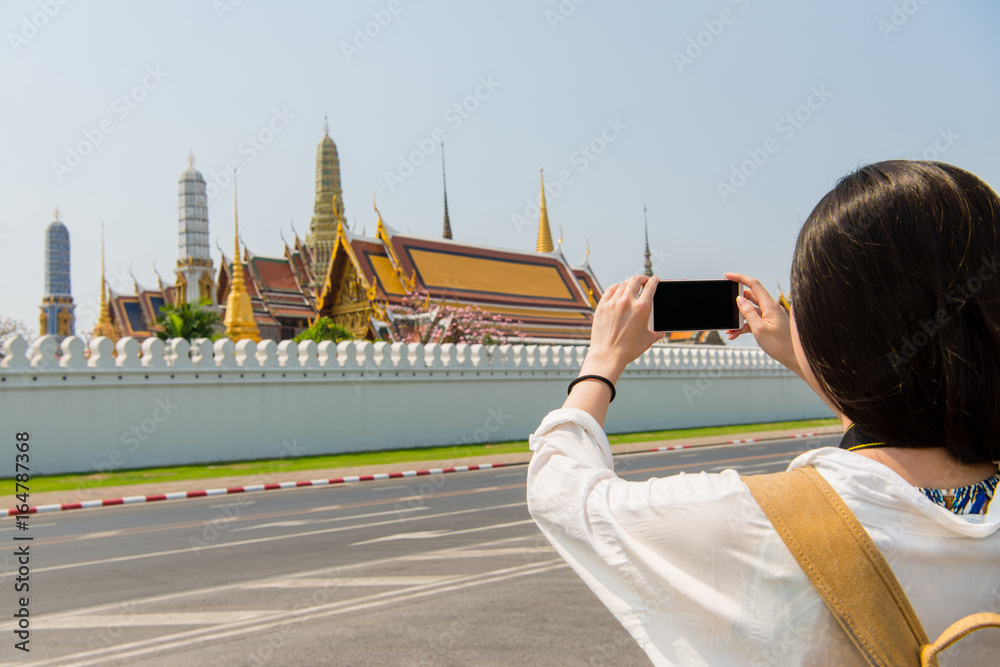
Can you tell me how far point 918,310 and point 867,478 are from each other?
0.21 m

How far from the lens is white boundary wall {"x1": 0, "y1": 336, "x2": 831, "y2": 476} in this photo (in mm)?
13625

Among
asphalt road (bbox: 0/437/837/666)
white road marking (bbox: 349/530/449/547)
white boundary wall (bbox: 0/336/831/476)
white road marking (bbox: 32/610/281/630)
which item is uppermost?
white boundary wall (bbox: 0/336/831/476)

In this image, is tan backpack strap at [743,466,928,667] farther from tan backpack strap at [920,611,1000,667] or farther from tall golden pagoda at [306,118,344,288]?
tall golden pagoda at [306,118,344,288]

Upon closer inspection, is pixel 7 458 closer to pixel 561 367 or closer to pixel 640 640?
pixel 561 367

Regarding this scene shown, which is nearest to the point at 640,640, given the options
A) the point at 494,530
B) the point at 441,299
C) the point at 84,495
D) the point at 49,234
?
the point at 494,530

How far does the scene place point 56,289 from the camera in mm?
73125

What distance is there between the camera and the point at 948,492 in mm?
1007

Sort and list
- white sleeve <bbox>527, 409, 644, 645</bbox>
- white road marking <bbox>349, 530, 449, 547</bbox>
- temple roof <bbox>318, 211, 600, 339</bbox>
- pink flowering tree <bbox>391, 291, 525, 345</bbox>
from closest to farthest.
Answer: white sleeve <bbox>527, 409, 644, 645</bbox> < white road marking <bbox>349, 530, 449, 547</bbox> < pink flowering tree <bbox>391, 291, 525, 345</bbox> < temple roof <bbox>318, 211, 600, 339</bbox>

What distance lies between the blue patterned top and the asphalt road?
10.2 feet

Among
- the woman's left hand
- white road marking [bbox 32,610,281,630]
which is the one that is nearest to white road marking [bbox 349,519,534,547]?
white road marking [bbox 32,610,281,630]

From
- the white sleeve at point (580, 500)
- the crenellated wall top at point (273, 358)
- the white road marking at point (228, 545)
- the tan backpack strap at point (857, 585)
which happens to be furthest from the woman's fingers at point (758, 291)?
the crenellated wall top at point (273, 358)

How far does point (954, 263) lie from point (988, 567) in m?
0.36

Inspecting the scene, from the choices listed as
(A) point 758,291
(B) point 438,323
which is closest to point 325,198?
(B) point 438,323

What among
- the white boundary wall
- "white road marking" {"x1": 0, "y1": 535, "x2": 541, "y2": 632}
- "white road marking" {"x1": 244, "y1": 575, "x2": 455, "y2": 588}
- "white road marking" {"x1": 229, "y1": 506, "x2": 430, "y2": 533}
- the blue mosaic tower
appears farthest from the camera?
the blue mosaic tower
